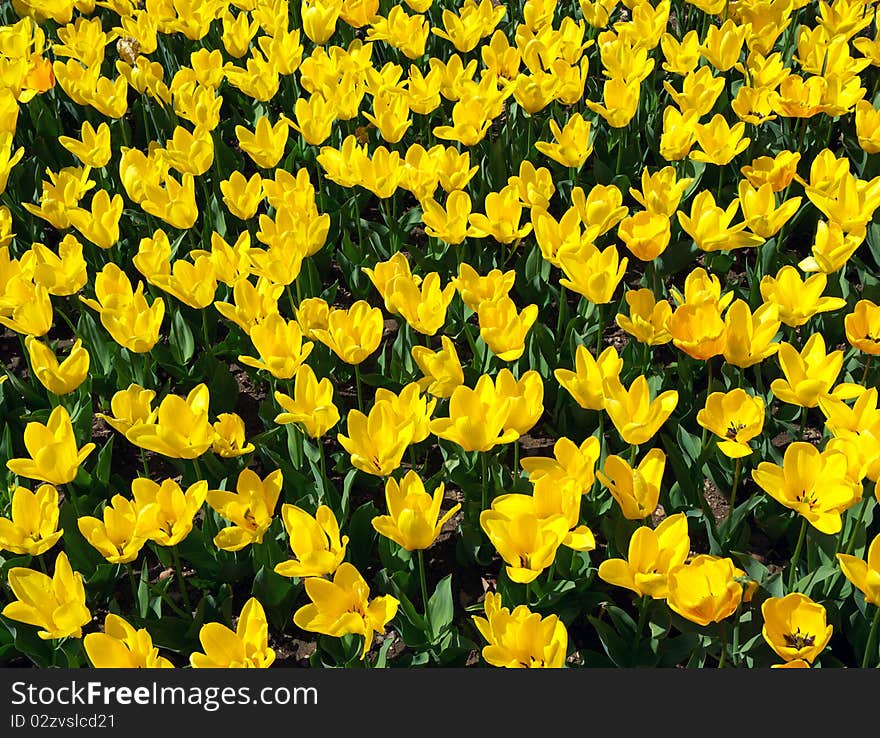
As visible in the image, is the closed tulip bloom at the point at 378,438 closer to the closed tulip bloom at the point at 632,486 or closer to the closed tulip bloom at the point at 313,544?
the closed tulip bloom at the point at 313,544

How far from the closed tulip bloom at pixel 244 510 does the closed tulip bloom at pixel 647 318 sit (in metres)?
0.97

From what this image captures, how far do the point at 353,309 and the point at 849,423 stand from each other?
3.98ft

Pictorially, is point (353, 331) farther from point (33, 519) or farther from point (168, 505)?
point (33, 519)

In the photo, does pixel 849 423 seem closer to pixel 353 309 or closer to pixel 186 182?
pixel 353 309

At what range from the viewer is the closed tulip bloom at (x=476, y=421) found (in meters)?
2.32

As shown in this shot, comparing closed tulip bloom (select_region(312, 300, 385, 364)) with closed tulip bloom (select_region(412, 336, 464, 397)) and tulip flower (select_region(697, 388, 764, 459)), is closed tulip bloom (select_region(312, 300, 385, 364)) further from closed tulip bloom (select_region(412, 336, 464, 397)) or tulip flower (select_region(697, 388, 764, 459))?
tulip flower (select_region(697, 388, 764, 459))

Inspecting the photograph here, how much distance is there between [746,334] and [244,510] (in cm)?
126

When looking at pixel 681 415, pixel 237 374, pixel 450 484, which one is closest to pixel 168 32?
pixel 237 374

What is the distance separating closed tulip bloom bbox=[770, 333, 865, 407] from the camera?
246cm

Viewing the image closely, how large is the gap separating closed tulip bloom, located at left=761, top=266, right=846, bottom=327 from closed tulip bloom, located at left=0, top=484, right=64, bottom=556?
5.91 feet

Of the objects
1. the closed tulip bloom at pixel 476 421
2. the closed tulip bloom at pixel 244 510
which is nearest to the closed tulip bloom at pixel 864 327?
the closed tulip bloom at pixel 476 421

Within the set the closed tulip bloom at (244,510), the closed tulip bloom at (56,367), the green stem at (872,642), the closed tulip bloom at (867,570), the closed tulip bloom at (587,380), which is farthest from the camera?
the closed tulip bloom at (56,367)

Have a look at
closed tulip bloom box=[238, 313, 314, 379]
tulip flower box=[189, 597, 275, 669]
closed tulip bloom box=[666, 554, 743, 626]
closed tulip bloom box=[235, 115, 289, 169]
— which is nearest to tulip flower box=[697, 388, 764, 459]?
closed tulip bloom box=[666, 554, 743, 626]

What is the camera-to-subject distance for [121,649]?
206cm
